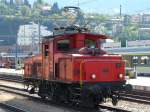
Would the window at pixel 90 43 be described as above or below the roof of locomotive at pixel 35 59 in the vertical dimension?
above

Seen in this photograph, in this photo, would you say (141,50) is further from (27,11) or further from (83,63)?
(27,11)

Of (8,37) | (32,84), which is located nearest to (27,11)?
(8,37)

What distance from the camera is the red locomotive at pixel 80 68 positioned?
17.0 m

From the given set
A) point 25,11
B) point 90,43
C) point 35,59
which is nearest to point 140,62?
point 35,59

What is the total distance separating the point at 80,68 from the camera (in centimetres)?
1700

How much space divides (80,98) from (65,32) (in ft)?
10.6

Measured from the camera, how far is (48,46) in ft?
65.1

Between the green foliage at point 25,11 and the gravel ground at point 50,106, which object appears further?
the green foliage at point 25,11

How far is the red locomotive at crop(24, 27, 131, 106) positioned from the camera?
669 inches

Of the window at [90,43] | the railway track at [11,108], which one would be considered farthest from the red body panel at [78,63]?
the railway track at [11,108]

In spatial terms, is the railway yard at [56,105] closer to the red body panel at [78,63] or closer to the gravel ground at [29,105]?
the gravel ground at [29,105]

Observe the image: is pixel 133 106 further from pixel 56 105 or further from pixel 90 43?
pixel 56 105

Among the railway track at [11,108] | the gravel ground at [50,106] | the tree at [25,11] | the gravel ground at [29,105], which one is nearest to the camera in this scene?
the railway track at [11,108]

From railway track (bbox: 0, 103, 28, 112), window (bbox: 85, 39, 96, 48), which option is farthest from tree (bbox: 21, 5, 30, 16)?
window (bbox: 85, 39, 96, 48)
